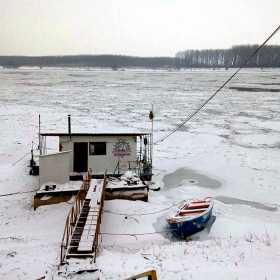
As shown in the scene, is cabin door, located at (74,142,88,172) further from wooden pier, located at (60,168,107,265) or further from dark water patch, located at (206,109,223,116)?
dark water patch, located at (206,109,223,116)

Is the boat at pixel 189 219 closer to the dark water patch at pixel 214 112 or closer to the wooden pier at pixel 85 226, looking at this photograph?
the wooden pier at pixel 85 226

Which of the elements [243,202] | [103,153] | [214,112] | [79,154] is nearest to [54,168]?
[79,154]

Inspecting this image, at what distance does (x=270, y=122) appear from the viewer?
103 ft

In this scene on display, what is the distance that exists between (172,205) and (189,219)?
2.98 meters

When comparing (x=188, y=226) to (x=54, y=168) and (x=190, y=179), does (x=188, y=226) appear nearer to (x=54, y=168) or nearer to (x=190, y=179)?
(x=54, y=168)

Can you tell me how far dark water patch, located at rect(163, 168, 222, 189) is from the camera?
55.3ft

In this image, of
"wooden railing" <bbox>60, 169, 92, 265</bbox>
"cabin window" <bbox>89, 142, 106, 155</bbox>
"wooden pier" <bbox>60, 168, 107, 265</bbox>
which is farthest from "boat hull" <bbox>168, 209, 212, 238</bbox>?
"cabin window" <bbox>89, 142, 106, 155</bbox>

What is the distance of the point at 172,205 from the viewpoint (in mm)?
14164

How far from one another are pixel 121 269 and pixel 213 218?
568 cm

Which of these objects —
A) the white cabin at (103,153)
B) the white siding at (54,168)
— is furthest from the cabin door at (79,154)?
the white siding at (54,168)

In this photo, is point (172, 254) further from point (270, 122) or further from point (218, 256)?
point (270, 122)

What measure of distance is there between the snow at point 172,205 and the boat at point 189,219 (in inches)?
10.9

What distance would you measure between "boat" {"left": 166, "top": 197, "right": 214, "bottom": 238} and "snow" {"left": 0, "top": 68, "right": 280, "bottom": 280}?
10.9 inches

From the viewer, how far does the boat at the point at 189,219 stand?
36.8 feet
